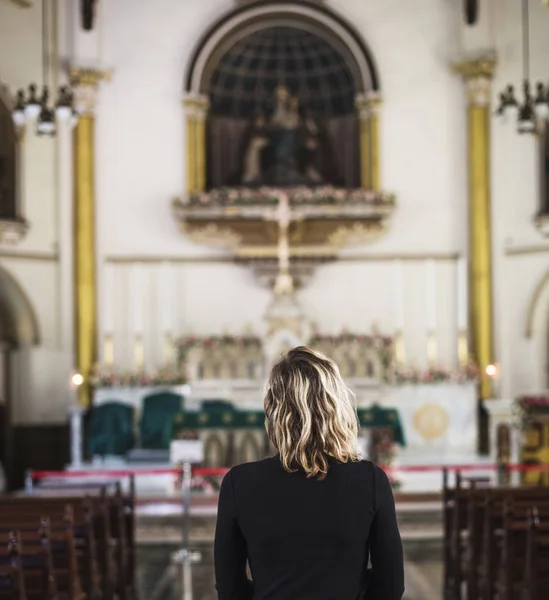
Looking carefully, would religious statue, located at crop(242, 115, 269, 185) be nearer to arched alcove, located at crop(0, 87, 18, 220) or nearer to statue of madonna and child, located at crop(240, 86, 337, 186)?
statue of madonna and child, located at crop(240, 86, 337, 186)

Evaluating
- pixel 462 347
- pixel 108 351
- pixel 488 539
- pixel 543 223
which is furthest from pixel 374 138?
pixel 488 539

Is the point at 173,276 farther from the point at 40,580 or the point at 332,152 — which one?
the point at 40,580

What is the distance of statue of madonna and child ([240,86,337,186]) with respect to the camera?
52.7 ft

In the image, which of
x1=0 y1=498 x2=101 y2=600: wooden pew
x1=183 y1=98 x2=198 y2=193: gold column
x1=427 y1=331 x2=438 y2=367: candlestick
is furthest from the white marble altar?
x1=0 y1=498 x2=101 y2=600: wooden pew

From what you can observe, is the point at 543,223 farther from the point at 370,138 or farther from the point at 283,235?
the point at 283,235

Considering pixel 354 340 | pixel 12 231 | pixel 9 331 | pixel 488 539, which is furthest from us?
pixel 9 331

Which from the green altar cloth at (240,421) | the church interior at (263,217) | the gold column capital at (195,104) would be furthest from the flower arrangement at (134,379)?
the gold column capital at (195,104)

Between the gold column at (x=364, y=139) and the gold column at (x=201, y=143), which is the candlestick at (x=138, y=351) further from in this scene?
the gold column at (x=364, y=139)

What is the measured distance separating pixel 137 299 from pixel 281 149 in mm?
3182

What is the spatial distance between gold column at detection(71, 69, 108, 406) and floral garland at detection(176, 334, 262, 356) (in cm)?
144

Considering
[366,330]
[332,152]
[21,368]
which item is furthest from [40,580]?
[332,152]

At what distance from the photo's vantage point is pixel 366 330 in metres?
15.9

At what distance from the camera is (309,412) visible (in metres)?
2.46

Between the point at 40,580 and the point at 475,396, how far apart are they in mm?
9781
